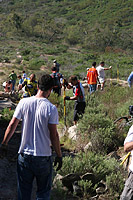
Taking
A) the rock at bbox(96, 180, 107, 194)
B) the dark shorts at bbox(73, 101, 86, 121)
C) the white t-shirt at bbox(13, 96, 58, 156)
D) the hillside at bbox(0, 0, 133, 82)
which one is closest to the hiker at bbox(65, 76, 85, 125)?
the dark shorts at bbox(73, 101, 86, 121)

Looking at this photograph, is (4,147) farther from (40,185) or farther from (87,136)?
(87,136)

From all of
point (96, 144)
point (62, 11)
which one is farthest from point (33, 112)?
point (62, 11)

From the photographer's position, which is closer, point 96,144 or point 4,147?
point 4,147

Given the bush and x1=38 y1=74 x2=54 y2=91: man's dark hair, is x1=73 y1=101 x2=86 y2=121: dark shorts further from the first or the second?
x1=38 y1=74 x2=54 y2=91: man's dark hair

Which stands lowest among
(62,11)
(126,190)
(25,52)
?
(126,190)

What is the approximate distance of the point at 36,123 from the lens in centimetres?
311

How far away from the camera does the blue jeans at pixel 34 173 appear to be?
10.1 ft

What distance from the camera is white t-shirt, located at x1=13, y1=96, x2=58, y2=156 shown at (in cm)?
309

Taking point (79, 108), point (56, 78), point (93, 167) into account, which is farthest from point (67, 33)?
point (93, 167)

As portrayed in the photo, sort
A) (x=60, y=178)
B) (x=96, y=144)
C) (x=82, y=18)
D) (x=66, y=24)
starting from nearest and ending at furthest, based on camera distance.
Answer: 1. (x=60, y=178)
2. (x=96, y=144)
3. (x=66, y=24)
4. (x=82, y=18)

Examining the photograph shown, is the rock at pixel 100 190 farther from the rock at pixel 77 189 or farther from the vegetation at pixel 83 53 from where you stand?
the rock at pixel 77 189

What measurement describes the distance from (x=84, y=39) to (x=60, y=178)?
54.0 m

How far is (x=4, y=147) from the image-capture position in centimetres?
335

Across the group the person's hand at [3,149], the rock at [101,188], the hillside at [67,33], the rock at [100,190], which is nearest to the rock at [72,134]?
the rock at [101,188]
